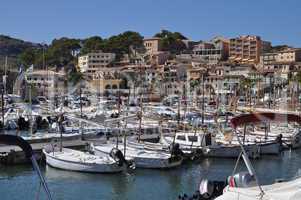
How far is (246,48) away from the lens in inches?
5674

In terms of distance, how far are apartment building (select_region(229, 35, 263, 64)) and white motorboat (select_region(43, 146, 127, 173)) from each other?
11435cm

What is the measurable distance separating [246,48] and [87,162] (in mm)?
121360

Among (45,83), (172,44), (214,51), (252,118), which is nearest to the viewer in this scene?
(252,118)

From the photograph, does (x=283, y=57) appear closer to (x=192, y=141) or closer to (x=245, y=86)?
(x=245, y=86)

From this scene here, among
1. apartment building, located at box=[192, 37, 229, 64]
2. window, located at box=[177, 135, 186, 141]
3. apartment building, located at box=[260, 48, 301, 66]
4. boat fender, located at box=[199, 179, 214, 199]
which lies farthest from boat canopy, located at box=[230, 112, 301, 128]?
apartment building, located at box=[192, 37, 229, 64]

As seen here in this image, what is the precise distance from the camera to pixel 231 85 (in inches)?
3905

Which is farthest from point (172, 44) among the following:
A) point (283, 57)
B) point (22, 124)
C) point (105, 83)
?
point (22, 124)

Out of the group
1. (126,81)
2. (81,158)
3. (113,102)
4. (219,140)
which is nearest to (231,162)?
(219,140)

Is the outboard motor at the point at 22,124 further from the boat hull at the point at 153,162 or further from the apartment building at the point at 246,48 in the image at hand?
the apartment building at the point at 246,48

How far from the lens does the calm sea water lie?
23516 millimetres

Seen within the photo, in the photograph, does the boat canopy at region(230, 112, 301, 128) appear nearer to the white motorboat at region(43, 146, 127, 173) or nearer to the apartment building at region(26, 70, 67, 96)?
the white motorboat at region(43, 146, 127, 173)

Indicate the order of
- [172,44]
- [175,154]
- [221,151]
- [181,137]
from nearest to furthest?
[175,154] → [221,151] → [181,137] → [172,44]

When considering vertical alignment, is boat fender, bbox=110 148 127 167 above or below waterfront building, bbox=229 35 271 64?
below

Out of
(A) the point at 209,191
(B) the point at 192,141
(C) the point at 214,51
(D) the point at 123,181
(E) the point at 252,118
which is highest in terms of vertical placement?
(C) the point at 214,51
